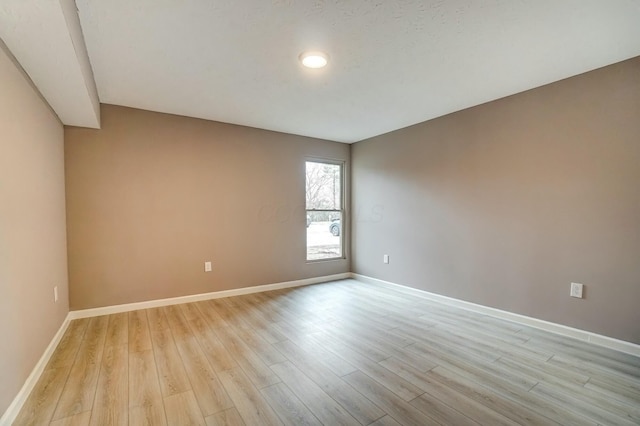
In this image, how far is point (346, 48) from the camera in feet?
7.09

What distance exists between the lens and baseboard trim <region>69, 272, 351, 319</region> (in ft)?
10.4

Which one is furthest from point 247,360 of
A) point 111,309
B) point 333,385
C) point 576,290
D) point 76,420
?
point 576,290

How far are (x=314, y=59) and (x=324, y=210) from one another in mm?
2877

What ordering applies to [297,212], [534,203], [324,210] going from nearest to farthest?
[534,203] < [297,212] < [324,210]

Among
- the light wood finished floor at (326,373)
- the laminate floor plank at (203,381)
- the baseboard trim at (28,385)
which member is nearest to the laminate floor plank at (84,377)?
the light wood finished floor at (326,373)

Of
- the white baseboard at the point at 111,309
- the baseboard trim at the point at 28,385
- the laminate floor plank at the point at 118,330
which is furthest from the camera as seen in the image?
the laminate floor plank at the point at 118,330

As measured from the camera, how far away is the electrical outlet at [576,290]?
→ 8.52 ft

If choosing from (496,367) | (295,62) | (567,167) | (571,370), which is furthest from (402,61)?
(571,370)

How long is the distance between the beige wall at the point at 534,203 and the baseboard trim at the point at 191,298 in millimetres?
1377

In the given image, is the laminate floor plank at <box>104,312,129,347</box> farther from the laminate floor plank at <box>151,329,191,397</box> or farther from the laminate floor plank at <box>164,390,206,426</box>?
the laminate floor plank at <box>164,390,206,426</box>

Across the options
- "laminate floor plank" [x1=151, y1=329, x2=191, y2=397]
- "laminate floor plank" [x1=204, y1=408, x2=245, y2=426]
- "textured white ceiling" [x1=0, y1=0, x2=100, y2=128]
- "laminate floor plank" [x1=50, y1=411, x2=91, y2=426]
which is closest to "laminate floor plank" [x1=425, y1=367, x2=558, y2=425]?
"laminate floor plank" [x1=204, y1=408, x2=245, y2=426]

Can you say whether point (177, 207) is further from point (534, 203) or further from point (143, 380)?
point (534, 203)

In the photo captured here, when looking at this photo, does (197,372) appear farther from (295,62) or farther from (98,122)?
(98,122)

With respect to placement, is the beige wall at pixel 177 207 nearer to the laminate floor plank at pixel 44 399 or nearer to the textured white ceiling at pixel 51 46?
the textured white ceiling at pixel 51 46
